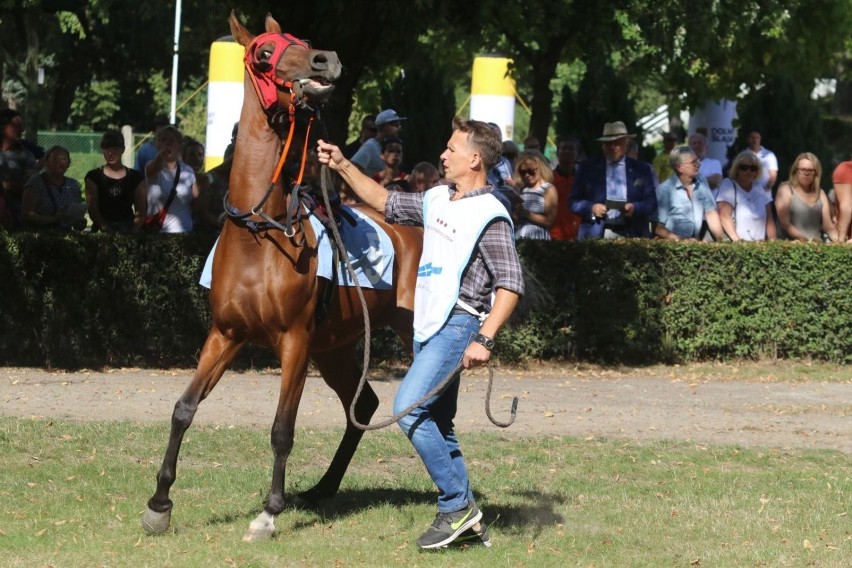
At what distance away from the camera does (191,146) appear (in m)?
14.7

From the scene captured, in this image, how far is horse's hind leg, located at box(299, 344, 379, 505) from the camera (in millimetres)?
7949

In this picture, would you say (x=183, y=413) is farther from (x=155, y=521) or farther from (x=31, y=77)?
(x=31, y=77)

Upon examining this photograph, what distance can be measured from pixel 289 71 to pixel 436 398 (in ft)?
5.92

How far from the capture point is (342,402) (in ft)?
26.7

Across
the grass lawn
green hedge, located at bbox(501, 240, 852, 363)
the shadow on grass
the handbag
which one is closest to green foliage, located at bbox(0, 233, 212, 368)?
the handbag

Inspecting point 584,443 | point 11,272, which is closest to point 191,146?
point 11,272

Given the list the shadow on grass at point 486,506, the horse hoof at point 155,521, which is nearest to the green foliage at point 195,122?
the shadow on grass at point 486,506

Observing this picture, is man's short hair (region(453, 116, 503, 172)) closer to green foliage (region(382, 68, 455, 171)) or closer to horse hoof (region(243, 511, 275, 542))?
horse hoof (region(243, 511, 275, 542))

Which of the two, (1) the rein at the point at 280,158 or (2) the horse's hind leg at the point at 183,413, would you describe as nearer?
(1) the rein at the point at 280,158

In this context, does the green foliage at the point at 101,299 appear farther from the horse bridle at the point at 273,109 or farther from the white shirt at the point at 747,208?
the white shirt at the point at 747,208

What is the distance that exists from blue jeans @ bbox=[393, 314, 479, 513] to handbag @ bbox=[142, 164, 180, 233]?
7014 mm

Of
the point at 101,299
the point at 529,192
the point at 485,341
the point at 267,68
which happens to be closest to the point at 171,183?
the point at 101,299

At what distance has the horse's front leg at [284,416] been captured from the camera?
697cm

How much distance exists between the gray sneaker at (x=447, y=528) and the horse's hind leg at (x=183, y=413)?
1.37 meters
